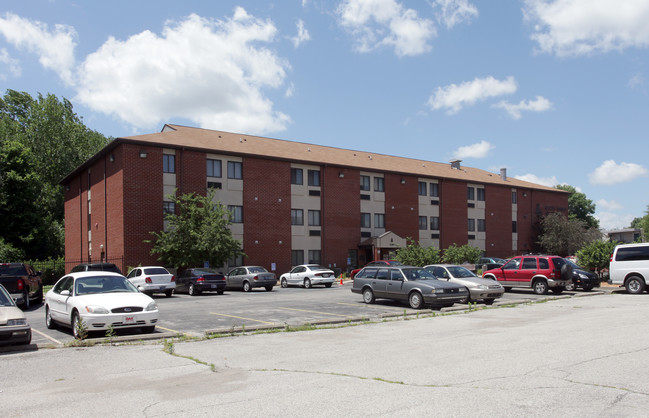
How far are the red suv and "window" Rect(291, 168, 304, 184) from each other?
2093cm

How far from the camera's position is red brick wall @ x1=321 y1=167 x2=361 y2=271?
43.6 metres

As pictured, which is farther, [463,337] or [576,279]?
[576,279]

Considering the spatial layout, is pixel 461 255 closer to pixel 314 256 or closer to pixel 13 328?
pixel 314 256

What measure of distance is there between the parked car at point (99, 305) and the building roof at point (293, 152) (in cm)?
2272

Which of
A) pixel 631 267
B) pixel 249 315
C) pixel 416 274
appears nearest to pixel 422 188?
pixel 631 267

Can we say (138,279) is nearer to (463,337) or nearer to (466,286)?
(466,286)

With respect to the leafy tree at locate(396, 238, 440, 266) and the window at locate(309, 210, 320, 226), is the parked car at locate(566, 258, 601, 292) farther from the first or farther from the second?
the window at locate(309, 210, 320, 226)

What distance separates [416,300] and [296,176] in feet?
85.0

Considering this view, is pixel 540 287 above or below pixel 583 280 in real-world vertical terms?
below

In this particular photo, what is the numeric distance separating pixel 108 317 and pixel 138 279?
1530 centimetres

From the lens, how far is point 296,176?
42469mm

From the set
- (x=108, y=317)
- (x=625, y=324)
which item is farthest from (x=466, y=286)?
(x=108, y=317)

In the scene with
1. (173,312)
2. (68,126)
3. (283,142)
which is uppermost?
(68,126)

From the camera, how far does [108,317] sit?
11.7 m
